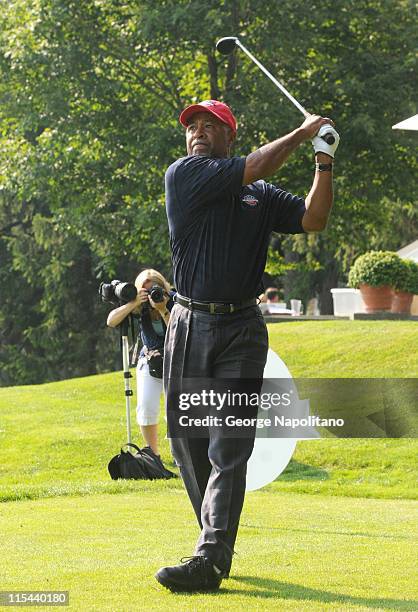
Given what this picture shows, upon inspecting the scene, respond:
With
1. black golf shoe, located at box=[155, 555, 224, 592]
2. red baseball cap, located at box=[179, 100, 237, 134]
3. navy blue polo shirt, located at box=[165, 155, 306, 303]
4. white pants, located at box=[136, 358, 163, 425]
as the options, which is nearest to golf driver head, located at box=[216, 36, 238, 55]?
red baseball cap, located at box=[179, 100, 237, 134]

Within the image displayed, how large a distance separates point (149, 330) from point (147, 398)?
1069 mm

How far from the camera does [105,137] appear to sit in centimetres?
2678

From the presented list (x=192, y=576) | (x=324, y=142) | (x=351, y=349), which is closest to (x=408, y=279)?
(x=351, y=349)

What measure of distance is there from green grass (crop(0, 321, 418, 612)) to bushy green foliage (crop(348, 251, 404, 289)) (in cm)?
239

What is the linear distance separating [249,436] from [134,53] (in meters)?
21.5

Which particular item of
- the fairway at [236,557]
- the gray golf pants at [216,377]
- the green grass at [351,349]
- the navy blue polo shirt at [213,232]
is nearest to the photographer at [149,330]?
the fairway at [236,557]

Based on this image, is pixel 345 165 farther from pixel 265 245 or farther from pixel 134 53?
pixel 265 245

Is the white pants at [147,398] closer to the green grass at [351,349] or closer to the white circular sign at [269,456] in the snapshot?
the white circular sign at [269,456]

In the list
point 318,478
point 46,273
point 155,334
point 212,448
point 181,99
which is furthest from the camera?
point 46,273

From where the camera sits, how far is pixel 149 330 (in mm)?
10750

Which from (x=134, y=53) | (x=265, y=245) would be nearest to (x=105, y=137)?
(x=134, y=53)

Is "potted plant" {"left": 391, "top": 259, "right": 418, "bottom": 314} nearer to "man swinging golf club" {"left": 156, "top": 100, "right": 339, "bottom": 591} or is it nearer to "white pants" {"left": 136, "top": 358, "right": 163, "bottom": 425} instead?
"white pants" {"left": 136, "top": 358, "right": 163, "bottom": 425}

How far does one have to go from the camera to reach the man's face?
5879 millimetres

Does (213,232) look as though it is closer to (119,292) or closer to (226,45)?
(226,45)
